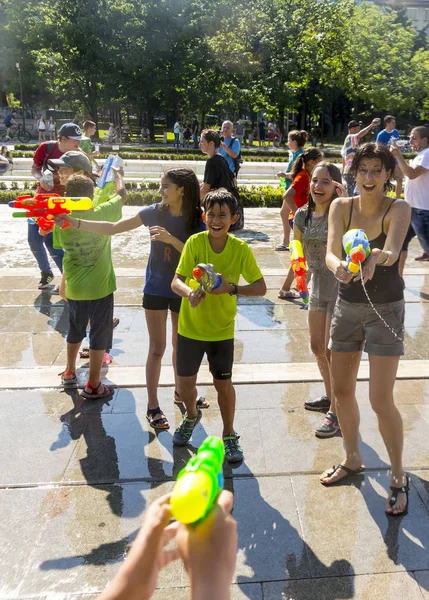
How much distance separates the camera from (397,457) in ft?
11.8

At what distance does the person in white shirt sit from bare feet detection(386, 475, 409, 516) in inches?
166

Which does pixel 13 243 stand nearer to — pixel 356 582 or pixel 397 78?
pixel 356 582

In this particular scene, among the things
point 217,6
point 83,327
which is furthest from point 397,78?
point 83,327

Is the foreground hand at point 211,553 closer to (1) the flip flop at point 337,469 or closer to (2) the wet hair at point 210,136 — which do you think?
(1) the flip flop at point 337,469

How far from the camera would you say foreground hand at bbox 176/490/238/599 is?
126 centimetres

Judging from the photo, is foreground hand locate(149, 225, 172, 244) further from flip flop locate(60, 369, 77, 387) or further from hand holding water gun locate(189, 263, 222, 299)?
flip flop locate(60, 369, 77, 387)

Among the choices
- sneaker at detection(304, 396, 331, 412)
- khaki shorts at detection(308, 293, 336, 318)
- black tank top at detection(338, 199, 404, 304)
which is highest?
black tank top at detection(338, 199, 404, 304)

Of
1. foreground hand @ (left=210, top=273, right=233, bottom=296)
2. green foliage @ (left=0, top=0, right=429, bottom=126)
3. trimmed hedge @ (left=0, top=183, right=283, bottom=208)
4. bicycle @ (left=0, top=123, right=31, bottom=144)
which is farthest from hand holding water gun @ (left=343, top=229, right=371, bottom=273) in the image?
green foliage @ (left=0, top=0, right=429, bottom=126)

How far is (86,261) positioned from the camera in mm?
4738

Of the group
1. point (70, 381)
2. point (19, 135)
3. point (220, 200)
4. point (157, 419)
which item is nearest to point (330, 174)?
point (220, 200)

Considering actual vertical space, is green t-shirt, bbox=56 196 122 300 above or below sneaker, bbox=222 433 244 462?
above

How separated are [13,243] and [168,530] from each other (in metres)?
9.33

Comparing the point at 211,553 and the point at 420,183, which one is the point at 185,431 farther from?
the point at 420,183

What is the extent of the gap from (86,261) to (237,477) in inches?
77.3
